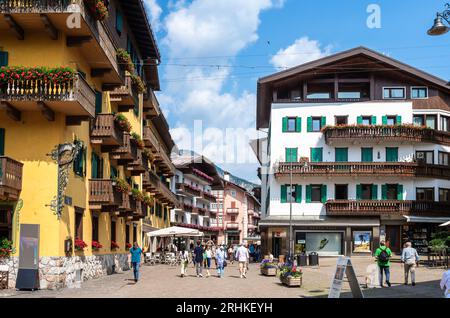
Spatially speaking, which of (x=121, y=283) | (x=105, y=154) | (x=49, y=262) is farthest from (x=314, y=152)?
(x=49, y=262)

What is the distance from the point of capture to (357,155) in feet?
172

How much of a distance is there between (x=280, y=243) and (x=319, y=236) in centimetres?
358

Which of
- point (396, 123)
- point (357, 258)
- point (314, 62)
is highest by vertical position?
point (314, 62)

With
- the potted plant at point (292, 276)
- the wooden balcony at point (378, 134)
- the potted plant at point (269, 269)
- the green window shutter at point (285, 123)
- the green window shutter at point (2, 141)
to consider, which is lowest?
the potted plant at point (269, 269)

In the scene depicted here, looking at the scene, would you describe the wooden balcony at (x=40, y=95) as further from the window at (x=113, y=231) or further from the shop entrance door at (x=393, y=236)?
the shop entrance door at (x=393, y=236)

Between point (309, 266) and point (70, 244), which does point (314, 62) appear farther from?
point (70, 244)

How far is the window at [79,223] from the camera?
25.7m

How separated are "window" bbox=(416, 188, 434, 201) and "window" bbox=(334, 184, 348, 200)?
6060 millimetres

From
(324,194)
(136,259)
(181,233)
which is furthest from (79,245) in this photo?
(324,194)

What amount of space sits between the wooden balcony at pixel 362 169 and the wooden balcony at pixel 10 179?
3088 centimetres

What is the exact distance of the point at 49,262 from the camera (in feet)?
73.5

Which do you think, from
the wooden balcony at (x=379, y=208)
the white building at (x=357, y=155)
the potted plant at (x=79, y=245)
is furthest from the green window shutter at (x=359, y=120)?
the potted plant at (x=79, y=245)
